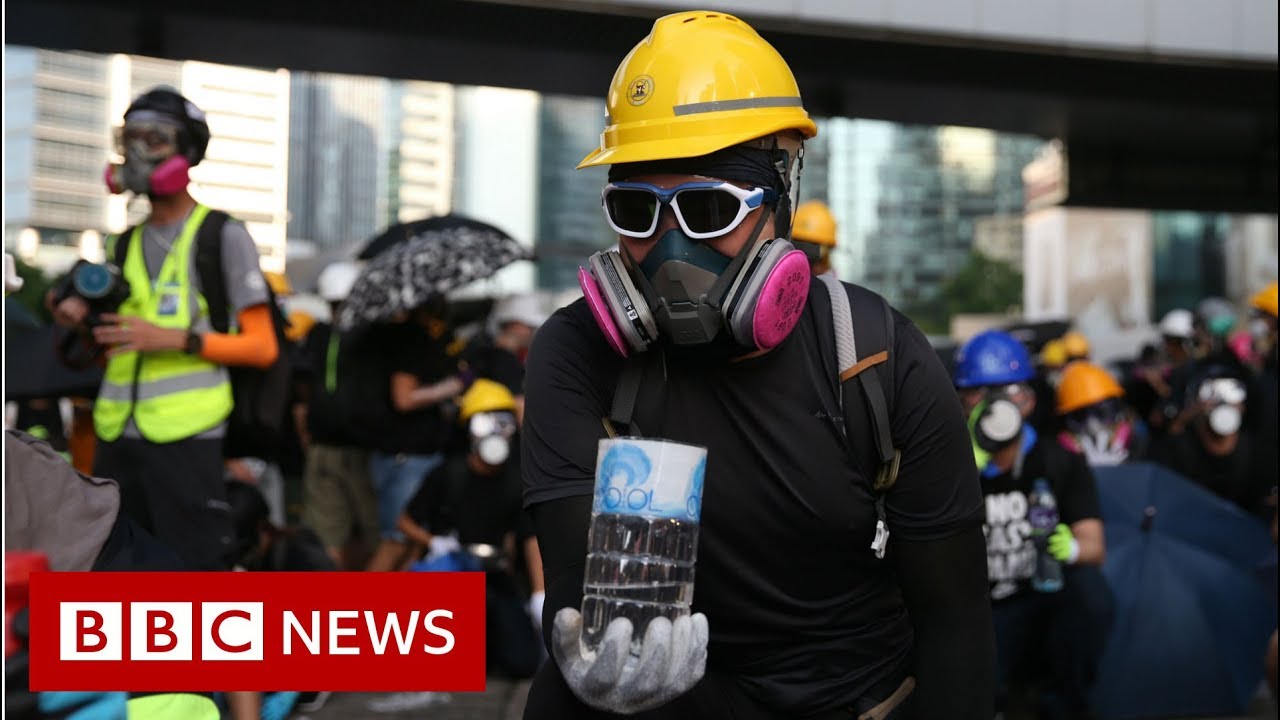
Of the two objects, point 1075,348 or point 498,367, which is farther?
point 1075,348

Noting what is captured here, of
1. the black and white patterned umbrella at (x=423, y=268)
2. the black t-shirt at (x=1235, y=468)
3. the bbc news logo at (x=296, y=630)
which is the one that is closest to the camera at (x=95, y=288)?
the bbc news logo at (x=296, y=630)

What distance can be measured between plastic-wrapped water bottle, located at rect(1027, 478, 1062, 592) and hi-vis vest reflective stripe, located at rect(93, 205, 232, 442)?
3.39 metres

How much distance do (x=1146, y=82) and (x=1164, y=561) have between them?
550 centimetres

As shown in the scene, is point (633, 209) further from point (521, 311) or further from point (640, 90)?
point (521, 311)

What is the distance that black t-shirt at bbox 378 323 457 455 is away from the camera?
9.15 metres

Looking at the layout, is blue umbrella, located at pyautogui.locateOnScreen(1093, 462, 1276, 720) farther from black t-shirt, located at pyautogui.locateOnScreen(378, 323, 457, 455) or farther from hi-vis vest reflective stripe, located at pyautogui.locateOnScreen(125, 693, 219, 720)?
hi-vis vest reflective stripe, located at pyautogui.locateOnScreen(125, 693, 219, 720)

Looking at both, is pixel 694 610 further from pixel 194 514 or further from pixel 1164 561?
pixel 1164 561

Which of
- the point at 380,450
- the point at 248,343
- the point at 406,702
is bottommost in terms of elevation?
the point at 406,702

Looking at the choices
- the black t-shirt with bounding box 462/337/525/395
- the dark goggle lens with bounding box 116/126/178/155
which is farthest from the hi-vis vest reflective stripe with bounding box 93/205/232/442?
the black t-shirt with bounding box 462/337/525/395

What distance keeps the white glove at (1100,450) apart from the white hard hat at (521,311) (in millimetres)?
4552

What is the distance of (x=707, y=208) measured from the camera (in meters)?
2.53

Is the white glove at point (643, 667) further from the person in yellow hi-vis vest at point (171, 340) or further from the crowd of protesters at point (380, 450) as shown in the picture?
the person in yellow hi-vis vest at point (171, 340)

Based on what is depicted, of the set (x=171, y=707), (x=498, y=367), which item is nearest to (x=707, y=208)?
(x=171, y=707)

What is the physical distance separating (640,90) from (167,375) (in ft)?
10.4
